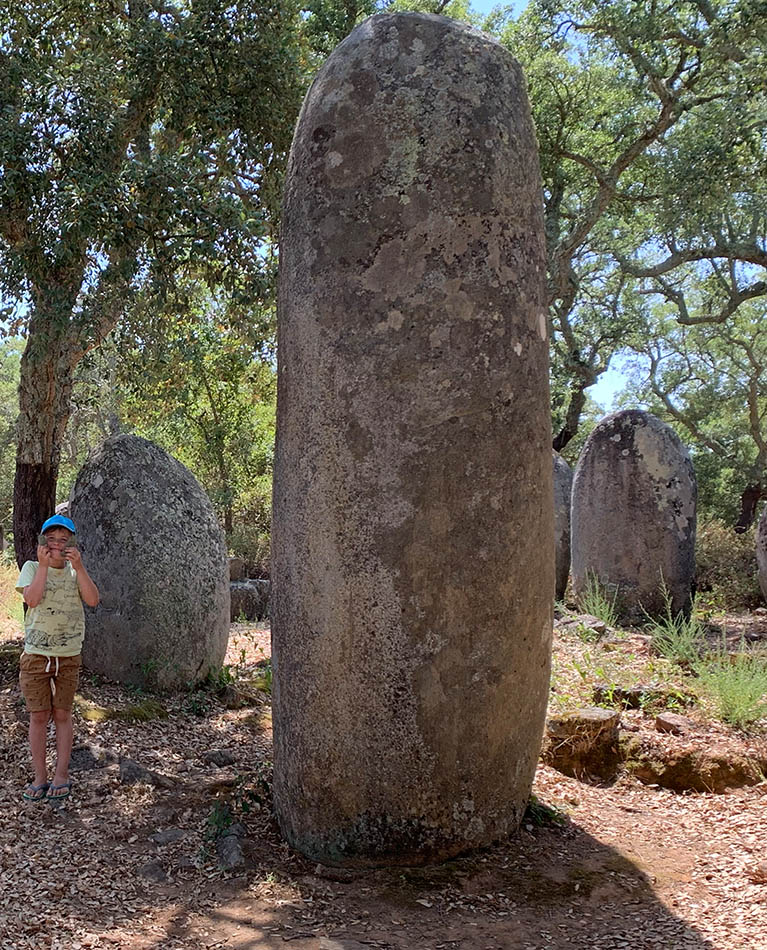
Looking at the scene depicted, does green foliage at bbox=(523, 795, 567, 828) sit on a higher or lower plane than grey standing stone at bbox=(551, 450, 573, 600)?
lower

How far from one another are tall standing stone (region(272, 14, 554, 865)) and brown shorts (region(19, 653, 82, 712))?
136 centimetres

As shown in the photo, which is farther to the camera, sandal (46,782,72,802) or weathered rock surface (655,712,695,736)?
weathered rock surface (655,712,695,736)

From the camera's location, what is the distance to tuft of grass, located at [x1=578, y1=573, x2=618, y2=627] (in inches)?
339

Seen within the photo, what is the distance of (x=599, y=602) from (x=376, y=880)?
6.03 m

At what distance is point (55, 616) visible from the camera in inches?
167

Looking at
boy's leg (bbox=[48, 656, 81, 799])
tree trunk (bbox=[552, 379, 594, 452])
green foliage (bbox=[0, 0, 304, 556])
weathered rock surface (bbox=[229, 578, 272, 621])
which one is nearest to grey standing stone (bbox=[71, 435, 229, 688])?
green foliage (bbox=[0, 0, 304, 556])

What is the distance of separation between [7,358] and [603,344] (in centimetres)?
2344

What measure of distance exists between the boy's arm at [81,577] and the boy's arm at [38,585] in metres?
0.10

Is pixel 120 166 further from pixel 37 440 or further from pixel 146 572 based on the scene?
pixel 146 572

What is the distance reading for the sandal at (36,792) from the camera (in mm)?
4027

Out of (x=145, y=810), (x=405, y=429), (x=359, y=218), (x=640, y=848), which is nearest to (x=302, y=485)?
(x=405, y=429)

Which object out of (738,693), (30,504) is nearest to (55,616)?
(30,504)

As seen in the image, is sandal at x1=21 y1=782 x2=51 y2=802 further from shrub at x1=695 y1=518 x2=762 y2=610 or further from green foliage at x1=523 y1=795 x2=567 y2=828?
shrub at x1=695 y1=518 x2=762 y2=610

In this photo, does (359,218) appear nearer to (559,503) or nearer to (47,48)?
(47,48)
